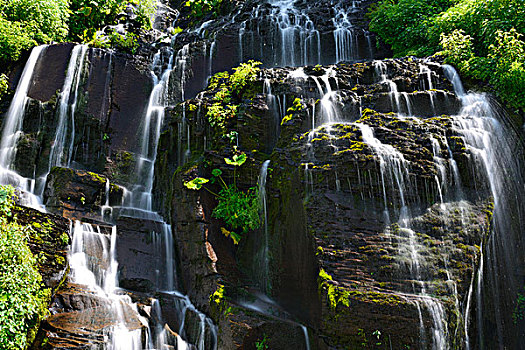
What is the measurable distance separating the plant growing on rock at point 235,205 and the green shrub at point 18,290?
3.56 m

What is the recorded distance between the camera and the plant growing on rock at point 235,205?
8680 millimetres

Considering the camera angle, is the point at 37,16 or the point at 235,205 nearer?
the point at 235,205

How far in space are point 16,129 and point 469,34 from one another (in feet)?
47.1

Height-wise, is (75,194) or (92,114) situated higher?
(92,114)

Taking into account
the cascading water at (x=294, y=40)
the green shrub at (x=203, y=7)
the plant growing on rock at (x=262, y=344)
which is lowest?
the plant growing on rock at (x=262, y=344)

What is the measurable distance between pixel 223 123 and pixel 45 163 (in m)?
6.07

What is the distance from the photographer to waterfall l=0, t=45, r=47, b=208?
1072 cm

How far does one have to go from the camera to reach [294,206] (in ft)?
25.8

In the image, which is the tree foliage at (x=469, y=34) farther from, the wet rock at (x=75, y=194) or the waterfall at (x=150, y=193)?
the wet rock at (x=75, y=194)

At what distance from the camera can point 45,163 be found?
38.3ft

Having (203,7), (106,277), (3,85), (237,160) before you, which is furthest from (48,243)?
(203,7)

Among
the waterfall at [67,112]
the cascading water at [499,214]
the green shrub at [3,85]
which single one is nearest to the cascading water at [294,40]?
the waterfall at [67,112]

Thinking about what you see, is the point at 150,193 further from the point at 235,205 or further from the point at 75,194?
the point at 235,205

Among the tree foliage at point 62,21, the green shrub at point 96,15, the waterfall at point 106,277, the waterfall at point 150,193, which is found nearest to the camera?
the waterfall at point 106,277
